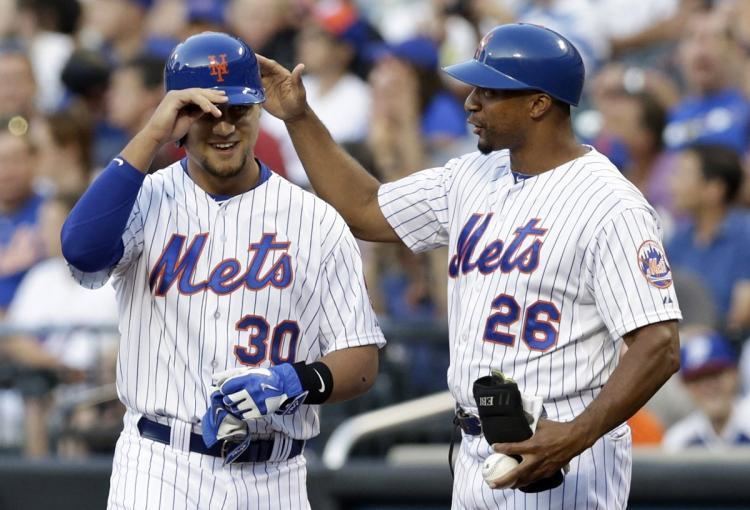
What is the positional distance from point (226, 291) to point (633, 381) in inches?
50.0

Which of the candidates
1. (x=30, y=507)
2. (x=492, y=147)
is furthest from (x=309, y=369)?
(x=30, y=507)

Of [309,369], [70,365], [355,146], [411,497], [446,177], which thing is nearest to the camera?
[309,369]

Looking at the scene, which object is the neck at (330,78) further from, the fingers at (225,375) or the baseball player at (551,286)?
the fingers at (225,375)

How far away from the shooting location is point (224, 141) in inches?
175

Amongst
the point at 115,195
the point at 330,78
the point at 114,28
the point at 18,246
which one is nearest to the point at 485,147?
the point at 115,195

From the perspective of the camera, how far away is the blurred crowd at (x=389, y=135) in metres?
7.64

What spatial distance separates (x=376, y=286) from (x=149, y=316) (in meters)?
3.67

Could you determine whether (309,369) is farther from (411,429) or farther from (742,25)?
(742,25)

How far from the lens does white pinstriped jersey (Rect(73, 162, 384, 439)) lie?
441cm

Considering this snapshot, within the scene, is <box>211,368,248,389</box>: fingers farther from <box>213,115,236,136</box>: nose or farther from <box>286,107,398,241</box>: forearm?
<box>286,107,398,241</box>: forearm

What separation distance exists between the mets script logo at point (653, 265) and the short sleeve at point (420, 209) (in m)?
0.85

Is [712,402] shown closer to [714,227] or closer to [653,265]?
[714,227]

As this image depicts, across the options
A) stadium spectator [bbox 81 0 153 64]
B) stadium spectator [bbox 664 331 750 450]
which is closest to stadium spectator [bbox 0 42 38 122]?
stadium spectator [bbox 81 0 153 64]

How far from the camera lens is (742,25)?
8.92 m
